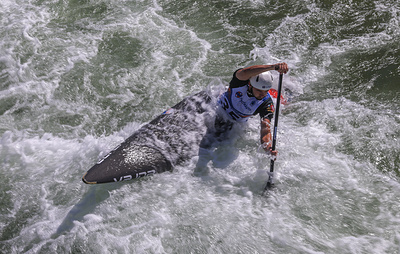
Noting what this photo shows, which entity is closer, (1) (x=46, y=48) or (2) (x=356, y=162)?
(2) (x=356, y=162)

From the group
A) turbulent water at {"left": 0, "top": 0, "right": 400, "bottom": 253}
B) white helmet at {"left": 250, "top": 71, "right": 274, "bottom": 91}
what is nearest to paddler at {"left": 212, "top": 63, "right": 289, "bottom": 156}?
white helmet at {"left": 250, "top": 71, "right": 274, "bottom": 91}

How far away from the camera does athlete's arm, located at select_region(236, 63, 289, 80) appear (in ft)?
13.5

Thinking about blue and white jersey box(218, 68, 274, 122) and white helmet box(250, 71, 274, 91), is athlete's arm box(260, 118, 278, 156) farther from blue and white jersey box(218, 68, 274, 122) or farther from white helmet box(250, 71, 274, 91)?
white helmet box(250, 71, 274, 91)

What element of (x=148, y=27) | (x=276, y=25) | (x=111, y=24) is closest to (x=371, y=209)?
(x=276, y=25)

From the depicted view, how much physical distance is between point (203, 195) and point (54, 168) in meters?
2.21

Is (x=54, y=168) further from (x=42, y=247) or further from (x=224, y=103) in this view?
(x=224, y=103)

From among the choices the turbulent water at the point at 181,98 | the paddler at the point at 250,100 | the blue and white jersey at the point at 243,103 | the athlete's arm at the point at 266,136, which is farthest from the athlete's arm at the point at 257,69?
the turbulent water at the point at 181,98

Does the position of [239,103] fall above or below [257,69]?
below

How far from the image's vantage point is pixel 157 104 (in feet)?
20.1

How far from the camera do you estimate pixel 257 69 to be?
4.41m

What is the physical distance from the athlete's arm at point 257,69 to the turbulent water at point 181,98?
3.59 ft

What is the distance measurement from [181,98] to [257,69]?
2.13 metres

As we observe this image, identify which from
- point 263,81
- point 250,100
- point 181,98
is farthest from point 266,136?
point 181,98

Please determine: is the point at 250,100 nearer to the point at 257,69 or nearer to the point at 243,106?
the point at 243,106
